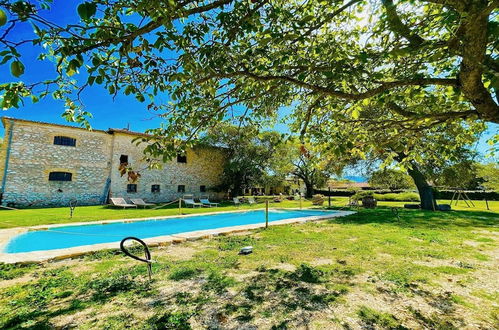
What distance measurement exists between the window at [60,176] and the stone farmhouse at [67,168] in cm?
6

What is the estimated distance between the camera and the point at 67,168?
64.2 feet

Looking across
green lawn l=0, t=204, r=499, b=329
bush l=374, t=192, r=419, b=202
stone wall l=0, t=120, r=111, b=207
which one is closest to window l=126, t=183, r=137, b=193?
stone wall l=0, t=120, r=111, b=207

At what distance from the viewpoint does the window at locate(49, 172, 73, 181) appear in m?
19.0

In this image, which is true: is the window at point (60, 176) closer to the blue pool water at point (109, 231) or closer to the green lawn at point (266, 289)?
the blue pool water at point (109, 231)

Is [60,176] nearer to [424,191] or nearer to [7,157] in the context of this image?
[7,157]

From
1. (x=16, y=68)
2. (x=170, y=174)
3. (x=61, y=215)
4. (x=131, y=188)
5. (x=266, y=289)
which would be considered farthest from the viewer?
(x=170, y=174)

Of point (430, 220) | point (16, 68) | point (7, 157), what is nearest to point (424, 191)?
point (430, 220)

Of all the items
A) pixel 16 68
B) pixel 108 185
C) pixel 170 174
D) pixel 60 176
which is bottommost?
pixel 108 185

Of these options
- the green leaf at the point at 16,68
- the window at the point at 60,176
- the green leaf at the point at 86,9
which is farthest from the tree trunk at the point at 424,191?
the window at the point at 60,176

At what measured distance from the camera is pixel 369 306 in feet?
10.5

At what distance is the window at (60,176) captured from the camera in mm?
19014

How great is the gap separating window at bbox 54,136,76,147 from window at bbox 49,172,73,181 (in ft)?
7.98

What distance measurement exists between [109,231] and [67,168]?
13541 millimetres

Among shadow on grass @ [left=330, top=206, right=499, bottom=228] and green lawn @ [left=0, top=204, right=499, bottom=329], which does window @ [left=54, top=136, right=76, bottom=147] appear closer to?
green lawn @ [left=0, top=204, right=499, bottom=329]
